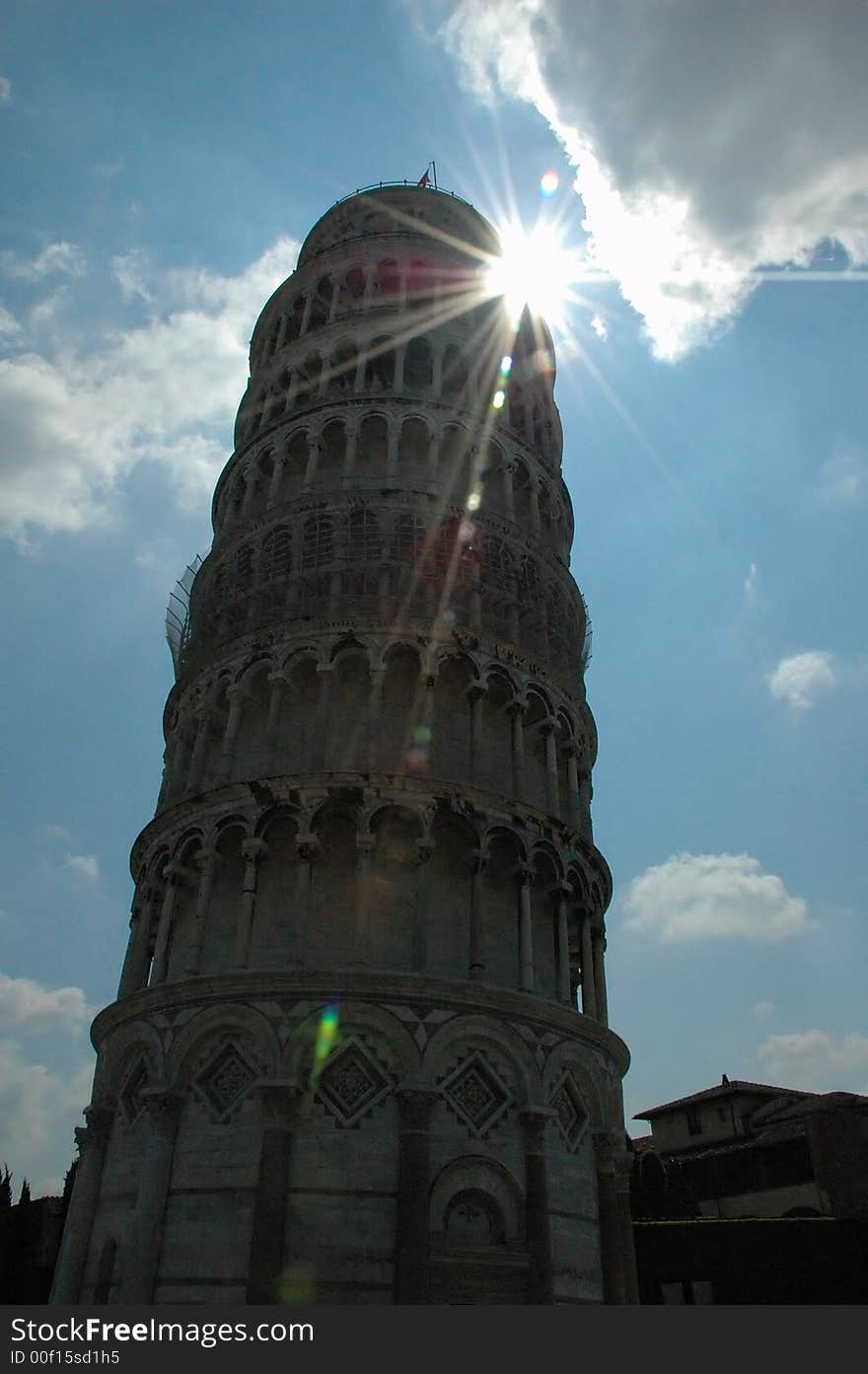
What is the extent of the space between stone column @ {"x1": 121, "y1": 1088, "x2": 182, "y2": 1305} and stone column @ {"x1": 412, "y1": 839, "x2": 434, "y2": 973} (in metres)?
5.13

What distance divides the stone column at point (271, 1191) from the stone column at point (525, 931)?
16.8 ft

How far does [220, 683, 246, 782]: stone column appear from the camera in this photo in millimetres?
23719

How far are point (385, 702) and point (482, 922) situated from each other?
5660 millimetres

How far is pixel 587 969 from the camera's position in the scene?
937 inches

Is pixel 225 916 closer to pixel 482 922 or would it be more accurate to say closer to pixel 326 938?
pixel 326 938

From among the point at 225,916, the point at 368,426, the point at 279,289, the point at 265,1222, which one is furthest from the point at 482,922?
the point at 279,289

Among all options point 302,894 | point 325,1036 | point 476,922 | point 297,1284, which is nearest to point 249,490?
point 302,894

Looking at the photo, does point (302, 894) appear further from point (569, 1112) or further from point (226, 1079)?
point (569, 1112)

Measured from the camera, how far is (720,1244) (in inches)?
1310

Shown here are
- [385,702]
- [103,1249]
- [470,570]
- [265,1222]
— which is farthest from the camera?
[470,570]

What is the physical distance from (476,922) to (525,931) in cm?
116

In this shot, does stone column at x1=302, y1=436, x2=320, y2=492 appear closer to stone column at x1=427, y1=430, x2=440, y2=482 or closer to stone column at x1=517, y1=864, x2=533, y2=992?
stone column at x1=427, y1=430, x2=440, y2=482

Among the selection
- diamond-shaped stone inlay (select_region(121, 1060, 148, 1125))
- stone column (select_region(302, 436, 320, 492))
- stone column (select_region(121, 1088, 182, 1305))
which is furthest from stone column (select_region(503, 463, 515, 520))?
stone column (select_region(121, 1088, 182, 1305))

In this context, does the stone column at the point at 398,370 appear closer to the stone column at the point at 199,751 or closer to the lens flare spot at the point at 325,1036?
the stone column at the point at 199,751
